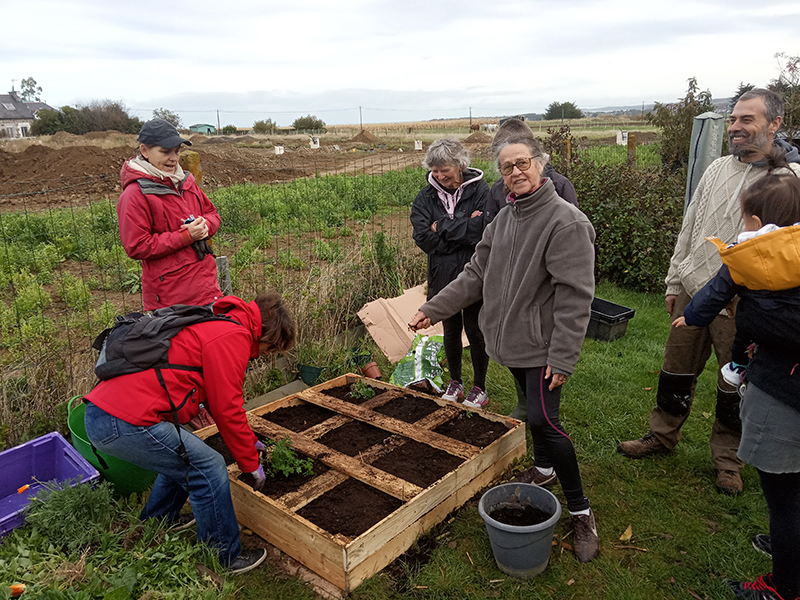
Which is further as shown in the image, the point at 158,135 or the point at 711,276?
the point at 158,135

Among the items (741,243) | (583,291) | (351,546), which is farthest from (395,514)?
(741,243)

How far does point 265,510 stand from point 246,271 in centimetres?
426

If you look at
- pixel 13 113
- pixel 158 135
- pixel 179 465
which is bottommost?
pixel 179 465

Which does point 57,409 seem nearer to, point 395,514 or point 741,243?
point 395,514

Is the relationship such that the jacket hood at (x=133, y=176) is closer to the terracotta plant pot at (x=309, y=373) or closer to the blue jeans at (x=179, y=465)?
the blue jeans at (x=179, y=465)

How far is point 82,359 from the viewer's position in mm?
3975

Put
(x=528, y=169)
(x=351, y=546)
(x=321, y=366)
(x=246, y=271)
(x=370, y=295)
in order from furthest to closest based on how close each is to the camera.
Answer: (x=246, y=271) < (x=370, y=295) < (x=321, y=366) < (x=528, y=169) < (x=351, y=546)

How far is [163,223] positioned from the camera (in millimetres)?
3451

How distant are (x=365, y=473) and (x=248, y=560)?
2.37 feet

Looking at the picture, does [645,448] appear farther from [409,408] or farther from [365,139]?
[365,139]

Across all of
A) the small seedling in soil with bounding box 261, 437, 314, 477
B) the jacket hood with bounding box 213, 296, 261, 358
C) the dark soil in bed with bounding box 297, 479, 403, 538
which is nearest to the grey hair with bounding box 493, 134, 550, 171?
the jacket hood with bounding box 213, 296, 261, 358

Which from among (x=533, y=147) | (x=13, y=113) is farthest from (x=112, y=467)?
(x=13, y=113)

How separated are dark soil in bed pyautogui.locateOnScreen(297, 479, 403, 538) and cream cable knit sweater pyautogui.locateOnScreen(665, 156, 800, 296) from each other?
1984 millimetres

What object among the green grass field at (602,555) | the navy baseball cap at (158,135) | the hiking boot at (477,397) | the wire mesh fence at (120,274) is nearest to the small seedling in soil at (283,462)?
the green grass field at (602,555)
